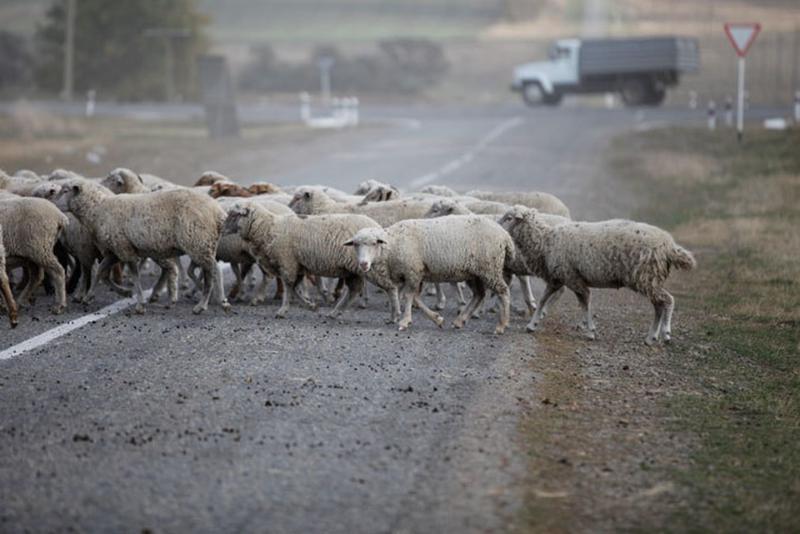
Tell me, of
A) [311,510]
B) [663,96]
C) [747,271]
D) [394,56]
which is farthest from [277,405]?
[394,56]

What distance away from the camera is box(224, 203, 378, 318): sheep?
1199 cm

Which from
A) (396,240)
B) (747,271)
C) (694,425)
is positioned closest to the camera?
(694,425)

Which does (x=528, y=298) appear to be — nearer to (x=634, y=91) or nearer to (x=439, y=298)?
(x=439, y=298)

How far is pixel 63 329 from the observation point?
430 inches

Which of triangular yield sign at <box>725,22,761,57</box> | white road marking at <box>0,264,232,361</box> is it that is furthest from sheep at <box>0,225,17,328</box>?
triangular yield sign at <box>725,22,761,57</box>

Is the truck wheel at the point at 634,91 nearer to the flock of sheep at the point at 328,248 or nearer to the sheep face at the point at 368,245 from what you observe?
the flock of sheep at the point at 328,248

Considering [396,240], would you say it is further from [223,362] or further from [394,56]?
[394,56]

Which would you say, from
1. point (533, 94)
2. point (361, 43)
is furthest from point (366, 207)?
point (361, 43)

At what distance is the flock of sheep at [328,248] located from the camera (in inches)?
441

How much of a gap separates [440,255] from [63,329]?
10.8ft

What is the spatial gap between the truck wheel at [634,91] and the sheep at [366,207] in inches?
1562

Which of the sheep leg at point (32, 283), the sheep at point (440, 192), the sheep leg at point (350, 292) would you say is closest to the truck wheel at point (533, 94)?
the sheep at point (440, 192)

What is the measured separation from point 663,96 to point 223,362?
44.7 meters

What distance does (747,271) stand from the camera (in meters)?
15.0
